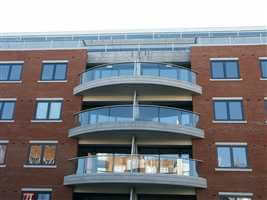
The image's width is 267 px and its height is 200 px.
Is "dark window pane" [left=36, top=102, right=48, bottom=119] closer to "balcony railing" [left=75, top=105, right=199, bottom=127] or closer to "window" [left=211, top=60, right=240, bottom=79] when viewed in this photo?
"balcony railing" [left=75, top=105, right=199, bottom=127]

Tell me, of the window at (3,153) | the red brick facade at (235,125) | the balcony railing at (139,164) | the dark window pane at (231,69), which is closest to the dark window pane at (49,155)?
the window at (3,153)

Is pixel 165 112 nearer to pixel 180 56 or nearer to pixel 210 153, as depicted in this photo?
pixel 210 153

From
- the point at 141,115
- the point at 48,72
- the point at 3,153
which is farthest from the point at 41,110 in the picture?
the point at 141,115

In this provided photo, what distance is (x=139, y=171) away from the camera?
16172mm

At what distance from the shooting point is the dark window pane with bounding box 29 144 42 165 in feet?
63.0

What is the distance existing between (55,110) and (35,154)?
118 inches

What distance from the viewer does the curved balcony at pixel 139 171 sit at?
628 inches

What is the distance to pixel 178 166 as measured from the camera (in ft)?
54.3

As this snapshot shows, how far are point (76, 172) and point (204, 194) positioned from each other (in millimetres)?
7056

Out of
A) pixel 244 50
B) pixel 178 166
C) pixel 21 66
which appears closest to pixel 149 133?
pixel 178 166

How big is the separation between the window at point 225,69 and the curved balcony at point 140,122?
347 centimetres

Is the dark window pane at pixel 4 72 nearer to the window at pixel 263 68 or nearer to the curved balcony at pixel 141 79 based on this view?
the curved balcony at pixel 141 79

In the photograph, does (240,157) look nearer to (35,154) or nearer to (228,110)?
(228,110)

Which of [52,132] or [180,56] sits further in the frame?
[180,56]
